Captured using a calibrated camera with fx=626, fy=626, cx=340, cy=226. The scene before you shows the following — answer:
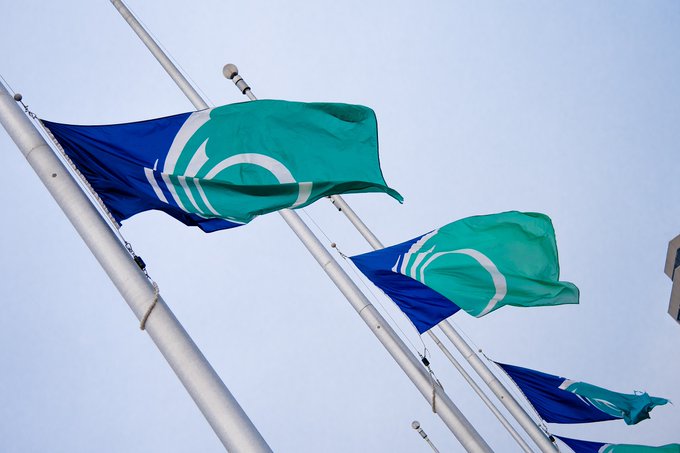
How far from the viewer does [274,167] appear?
695 centimetres

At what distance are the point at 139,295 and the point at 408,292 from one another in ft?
18.0

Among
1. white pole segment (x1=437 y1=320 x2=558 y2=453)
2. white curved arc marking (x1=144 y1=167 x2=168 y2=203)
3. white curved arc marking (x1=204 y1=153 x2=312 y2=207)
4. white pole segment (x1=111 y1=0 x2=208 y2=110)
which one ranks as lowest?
white pole segment (x1=437 y1=320 x2=558 y2=453)

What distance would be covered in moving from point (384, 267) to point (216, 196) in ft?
13.1

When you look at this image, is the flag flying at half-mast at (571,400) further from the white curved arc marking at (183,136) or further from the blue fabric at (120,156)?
the blue fabric at (120,156)

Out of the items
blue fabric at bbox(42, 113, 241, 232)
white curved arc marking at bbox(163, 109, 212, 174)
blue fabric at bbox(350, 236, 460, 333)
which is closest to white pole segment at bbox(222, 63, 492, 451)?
blue fabric at bbox(350, 236, 460, 333)

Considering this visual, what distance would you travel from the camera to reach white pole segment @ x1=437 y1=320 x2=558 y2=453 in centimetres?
1246

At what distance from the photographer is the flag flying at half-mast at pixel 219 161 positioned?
6586 millimetres

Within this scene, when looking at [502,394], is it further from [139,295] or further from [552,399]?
[139,295]

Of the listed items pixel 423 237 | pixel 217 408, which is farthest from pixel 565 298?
pixel 217 408

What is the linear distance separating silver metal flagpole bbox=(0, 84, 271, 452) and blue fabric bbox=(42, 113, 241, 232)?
429 mm

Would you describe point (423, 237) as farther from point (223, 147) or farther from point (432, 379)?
point (223, 147)

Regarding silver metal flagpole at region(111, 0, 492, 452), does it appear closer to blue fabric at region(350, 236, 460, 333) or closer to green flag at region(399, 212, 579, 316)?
blue fabric at region(350, 236, 460, 333)

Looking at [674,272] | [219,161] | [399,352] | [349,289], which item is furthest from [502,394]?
[674,272]

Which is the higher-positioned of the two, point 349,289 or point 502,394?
point 349,289
